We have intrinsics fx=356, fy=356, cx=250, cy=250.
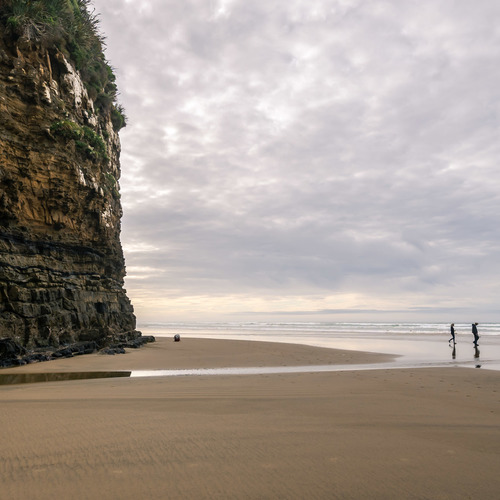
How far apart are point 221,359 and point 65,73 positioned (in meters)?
18.6

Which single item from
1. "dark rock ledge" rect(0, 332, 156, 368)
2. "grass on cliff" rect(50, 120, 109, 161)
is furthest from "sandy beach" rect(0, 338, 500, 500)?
"grass on cliff" rect(50, 120, 109, 161)

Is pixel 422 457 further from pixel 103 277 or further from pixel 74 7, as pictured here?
pixel 74 7

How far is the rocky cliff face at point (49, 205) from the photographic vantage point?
16.9 metres

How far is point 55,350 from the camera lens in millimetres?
17453

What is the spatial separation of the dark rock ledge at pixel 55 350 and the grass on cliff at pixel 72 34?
1522 cm

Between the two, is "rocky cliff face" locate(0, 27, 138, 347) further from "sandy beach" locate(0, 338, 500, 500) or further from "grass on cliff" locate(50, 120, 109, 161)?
"sandy beach" locate(0, 338, 500, 500)

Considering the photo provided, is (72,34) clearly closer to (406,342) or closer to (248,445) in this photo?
(248,445)

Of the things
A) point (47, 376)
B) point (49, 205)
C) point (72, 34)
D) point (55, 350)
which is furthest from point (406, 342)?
point (72, 34)

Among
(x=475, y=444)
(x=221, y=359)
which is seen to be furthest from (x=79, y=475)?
(x=221, y=359)

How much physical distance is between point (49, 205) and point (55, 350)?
757 cm

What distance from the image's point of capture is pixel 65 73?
20.8 m

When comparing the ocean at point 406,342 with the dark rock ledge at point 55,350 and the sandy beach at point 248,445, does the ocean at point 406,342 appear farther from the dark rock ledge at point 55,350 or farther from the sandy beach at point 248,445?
the dark rock ledge at point 55,350

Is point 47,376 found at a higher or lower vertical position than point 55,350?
lower

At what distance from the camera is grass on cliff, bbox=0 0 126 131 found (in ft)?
59.7
